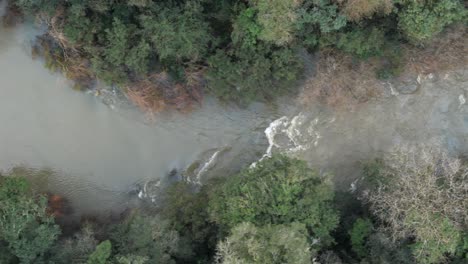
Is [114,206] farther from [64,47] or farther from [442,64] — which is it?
[442,64]

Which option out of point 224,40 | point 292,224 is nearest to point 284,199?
point 292,224

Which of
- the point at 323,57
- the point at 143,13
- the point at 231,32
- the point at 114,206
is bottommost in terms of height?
the point at 114,206

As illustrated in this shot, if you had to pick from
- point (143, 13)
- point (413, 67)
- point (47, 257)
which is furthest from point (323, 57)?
point (47, 257)

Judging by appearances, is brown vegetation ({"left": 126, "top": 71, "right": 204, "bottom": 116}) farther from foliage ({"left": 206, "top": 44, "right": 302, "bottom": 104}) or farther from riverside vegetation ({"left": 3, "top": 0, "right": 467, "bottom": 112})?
foliage ({"left": 206, "top": 44, "right": 302, "bottom": 104})

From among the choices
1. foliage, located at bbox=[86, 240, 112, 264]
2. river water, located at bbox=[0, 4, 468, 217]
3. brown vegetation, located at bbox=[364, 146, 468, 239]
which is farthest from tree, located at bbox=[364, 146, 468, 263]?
foliage, located at bbox=[86, 240, 112, 264]

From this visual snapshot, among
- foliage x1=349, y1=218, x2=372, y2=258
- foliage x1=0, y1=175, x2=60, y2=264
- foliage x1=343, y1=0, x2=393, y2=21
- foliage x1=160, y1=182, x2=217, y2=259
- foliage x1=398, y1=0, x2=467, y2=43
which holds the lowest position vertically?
foliage x1=349, y1=218, x2=372, y2=258

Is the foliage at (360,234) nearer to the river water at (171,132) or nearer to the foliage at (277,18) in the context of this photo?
the river water at (171,132)

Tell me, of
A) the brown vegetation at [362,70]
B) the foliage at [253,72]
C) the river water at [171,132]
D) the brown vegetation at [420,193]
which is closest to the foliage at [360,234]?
the brown vegetation at [420,193]
